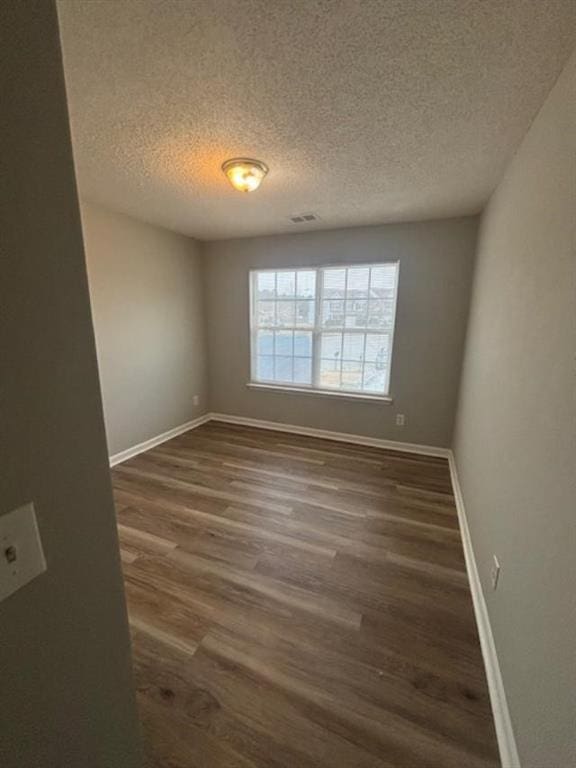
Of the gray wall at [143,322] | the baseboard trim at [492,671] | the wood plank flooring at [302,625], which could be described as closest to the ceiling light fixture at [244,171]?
the gray wall at [143,322]

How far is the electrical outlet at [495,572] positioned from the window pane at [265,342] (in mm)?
3050

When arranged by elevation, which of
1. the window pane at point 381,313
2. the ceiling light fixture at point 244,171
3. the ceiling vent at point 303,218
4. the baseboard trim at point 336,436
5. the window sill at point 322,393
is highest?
the ceiling vent at point 303,218

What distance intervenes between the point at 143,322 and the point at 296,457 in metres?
A: 2.16

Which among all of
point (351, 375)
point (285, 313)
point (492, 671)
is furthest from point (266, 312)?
point (492, 671)

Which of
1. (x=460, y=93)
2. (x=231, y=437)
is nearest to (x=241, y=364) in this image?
(x=231, y=437)

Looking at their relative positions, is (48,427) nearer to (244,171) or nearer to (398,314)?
(244,171)

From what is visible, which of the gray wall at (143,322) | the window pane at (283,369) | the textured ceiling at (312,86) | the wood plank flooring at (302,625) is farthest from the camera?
the window pane at (283,369)

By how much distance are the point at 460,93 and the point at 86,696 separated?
7.30ft

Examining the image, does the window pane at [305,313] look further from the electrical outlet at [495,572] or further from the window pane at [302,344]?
the electrical outlet at [495,572]

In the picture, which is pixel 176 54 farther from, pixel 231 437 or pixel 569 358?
pixel 231 437

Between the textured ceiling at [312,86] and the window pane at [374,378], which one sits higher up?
the textured ceiling at [312,86]

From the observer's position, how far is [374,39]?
105 cm

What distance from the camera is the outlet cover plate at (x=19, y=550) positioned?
1.42ft

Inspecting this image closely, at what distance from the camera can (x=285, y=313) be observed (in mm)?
3805
